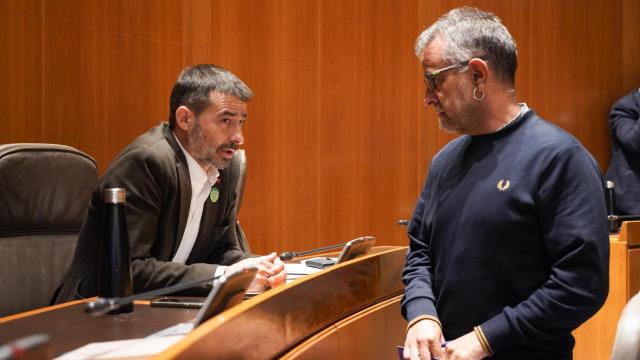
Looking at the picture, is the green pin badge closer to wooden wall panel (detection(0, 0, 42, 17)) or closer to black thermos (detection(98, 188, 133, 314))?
black thermos (detection(98, 188, 133, 314))

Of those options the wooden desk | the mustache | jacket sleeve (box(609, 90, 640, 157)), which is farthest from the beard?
jacket sleeve (box(609, 90, 640, 157))

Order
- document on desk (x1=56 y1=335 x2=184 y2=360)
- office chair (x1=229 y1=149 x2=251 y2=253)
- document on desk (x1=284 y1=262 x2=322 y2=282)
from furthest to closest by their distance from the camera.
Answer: office chair (x1=229 y1=149 x2=251 y2=253)
document on desk (x1=284 y1=262 x2=322 y2=282)
document on desk (x1=56 y1=335 x2=184 y2=360)

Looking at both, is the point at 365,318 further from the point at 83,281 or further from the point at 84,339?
the point at 84,339

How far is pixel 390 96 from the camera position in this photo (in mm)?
4867

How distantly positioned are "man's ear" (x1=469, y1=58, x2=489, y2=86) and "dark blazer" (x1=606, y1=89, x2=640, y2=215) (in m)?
3.83

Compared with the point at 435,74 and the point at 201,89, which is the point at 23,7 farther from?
the point at 435,74

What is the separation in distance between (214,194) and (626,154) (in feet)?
12.7

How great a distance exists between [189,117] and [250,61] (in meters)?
1.81

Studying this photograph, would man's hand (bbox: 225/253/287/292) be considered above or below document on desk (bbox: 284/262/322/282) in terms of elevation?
above

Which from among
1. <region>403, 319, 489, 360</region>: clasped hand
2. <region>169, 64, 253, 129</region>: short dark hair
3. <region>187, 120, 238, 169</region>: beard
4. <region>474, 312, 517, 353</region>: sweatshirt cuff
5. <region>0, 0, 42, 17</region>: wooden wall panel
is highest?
<region>0, 0, 42, 17</region>: wooden wall panel

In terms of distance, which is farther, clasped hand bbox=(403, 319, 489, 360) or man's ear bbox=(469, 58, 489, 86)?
man's ear bbox=(469, 58, 489, 86)

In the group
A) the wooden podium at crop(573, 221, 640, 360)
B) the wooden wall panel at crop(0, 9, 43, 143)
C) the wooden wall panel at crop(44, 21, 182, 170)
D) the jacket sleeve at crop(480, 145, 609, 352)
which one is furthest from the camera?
the wooden podium at crop(573, 221, 640, 360)

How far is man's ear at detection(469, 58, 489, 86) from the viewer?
5.51 feet

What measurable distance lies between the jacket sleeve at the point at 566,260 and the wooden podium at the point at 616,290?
216 centimetres
